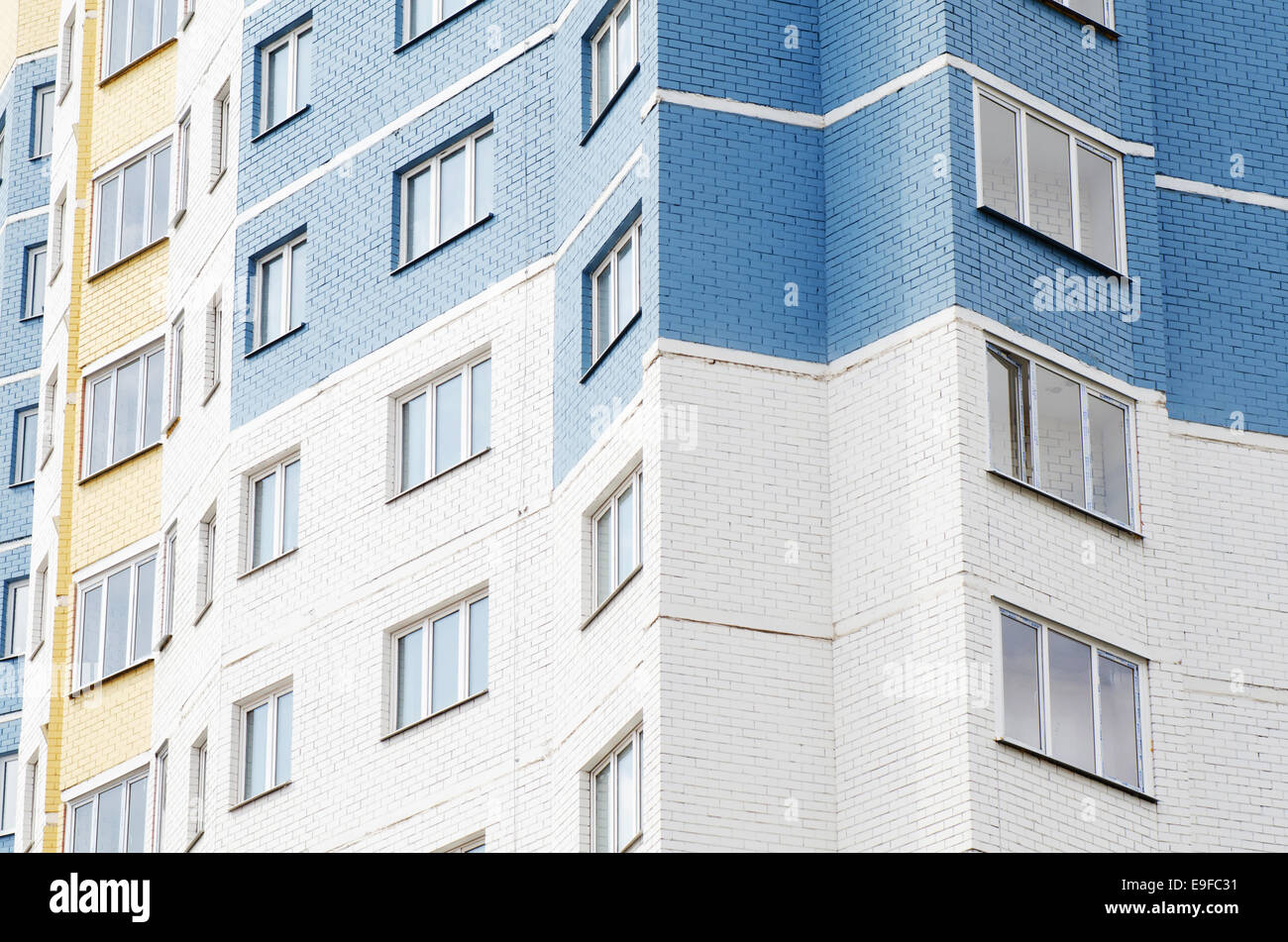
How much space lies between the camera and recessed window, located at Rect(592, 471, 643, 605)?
2914 cm

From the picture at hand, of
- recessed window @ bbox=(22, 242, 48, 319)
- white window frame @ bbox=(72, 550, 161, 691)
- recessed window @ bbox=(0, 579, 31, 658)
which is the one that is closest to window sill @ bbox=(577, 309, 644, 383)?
white window frame @ bbox=(72, 550, 161, 691)

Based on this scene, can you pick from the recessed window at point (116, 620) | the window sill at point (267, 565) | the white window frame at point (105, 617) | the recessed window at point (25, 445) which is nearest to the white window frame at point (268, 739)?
the window sill at point (267, 565)

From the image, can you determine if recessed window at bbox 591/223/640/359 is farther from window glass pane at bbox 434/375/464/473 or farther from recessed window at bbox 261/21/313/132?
recessed window at bbox 261/21/313/132

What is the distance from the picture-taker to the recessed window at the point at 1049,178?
29516 mm

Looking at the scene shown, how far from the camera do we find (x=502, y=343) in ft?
109

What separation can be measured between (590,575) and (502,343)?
411 centimetres

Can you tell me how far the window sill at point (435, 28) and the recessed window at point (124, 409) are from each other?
20.7 ft

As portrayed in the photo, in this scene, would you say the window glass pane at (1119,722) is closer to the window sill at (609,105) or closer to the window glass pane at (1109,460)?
the window glass pane at (1109,460)

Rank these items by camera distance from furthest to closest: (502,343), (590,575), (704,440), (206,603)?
(206,603), (502,343), (590,575), (704,440)

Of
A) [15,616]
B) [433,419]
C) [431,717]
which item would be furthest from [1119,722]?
[15,616]

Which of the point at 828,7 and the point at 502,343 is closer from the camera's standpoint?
the point at 828,7

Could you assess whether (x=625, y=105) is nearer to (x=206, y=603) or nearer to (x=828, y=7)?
(x=828, y=7)
